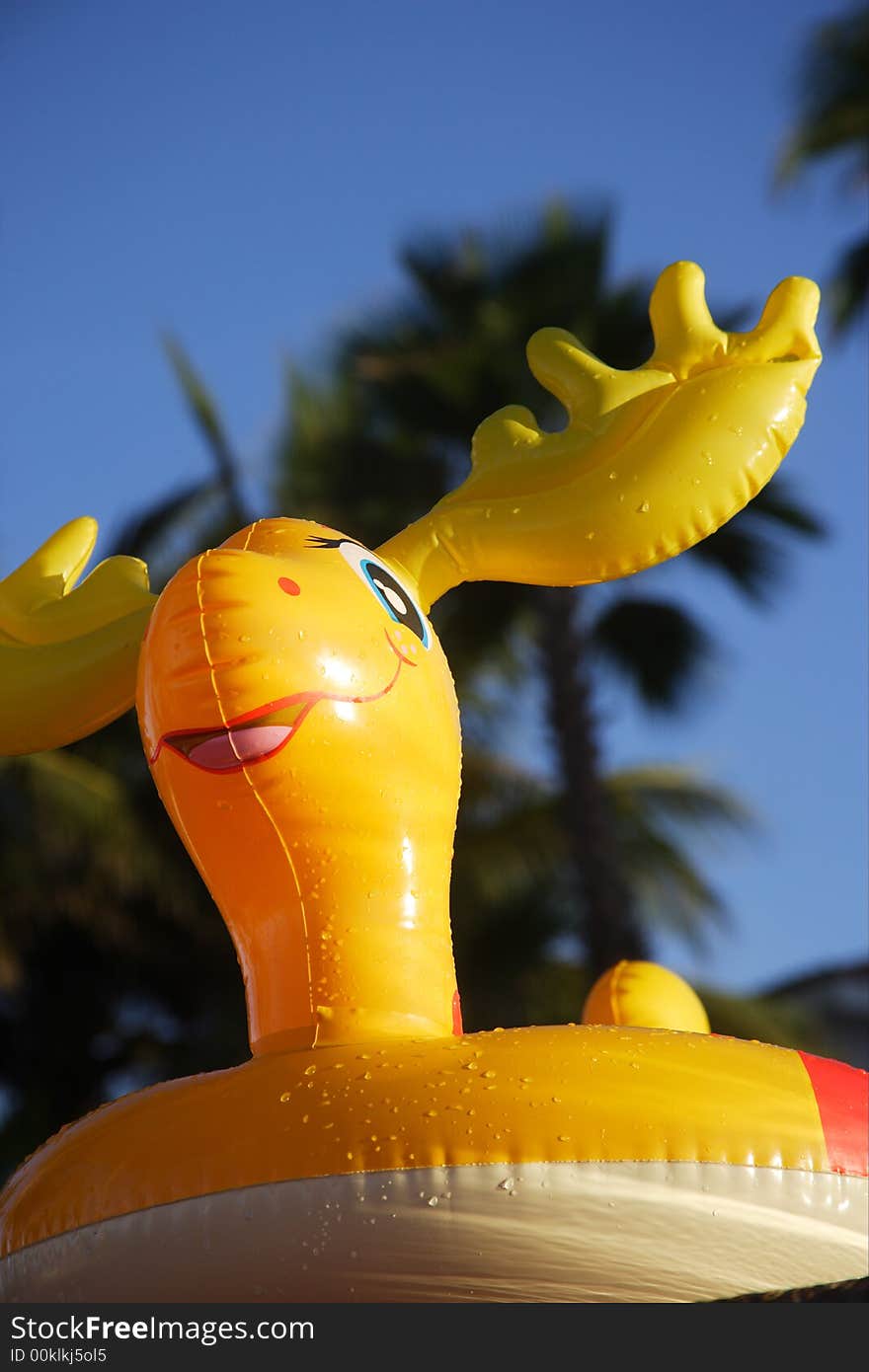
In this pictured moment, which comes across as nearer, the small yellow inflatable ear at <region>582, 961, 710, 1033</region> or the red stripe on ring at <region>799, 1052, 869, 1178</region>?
the red stripe on ring at <region>799, 1052, 869, 1178</region>

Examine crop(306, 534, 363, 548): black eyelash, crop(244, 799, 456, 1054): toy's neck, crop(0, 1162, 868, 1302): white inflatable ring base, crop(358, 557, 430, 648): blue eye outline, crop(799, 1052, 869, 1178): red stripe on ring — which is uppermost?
crop(306, 534, 363, 548): black eyelash

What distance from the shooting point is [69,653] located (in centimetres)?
366

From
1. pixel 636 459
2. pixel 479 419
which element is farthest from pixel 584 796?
pixel 636 459

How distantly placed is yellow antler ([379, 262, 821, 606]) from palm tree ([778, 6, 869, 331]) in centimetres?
849

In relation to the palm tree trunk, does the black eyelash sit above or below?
below

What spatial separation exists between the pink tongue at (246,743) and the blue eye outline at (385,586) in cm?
41

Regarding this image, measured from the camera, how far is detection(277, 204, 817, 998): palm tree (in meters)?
11.4

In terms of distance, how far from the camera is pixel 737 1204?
2580 millimetres

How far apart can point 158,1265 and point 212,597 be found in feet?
3.97

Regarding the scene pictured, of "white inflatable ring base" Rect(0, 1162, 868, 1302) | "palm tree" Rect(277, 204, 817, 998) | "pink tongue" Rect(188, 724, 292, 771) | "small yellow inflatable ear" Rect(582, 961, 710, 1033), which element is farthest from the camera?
"palm tree" Rect(277, 204, 817, 998)

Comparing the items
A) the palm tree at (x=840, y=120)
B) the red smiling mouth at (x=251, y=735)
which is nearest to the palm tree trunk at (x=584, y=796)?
the palm tree at (x=840, y=120)

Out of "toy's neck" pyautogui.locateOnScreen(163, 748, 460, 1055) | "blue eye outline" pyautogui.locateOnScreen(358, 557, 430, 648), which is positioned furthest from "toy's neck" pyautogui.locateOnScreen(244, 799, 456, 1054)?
"blue eye outline" pyautogui.locateOnScreen(358, 557, 430, 648)

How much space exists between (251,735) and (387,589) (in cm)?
51

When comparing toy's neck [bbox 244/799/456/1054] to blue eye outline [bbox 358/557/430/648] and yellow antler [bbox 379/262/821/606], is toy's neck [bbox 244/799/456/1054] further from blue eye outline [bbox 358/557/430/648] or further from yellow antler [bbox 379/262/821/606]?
yellow antler [bbox 379/262/821/606]
